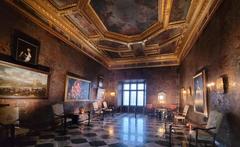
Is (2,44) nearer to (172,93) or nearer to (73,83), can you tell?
(73,83)

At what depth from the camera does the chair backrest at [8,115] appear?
4.07 metres

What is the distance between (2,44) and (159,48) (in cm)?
831

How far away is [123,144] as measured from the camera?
4.43 m

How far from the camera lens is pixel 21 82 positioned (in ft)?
16.2

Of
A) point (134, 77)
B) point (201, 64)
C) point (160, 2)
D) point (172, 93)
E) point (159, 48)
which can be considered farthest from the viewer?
point (134, 77)

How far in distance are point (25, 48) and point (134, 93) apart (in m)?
10.1

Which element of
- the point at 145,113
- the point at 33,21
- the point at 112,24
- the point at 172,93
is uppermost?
the point at 112,24

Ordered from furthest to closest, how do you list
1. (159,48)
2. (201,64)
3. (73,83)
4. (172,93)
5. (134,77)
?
(134,77)
(172,93)
(159,48)
(73,83)
(201,64)

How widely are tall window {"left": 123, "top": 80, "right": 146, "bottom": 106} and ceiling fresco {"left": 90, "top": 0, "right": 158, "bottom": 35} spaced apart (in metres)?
6.95

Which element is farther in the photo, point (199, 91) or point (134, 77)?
point (134, 77)

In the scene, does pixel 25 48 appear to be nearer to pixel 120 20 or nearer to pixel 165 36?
pixel 120 20

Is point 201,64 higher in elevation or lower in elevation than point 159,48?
lower

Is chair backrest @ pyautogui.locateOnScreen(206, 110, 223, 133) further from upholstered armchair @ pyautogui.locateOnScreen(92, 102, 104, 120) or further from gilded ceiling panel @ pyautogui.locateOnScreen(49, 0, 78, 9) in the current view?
upholstered armchair @ pyautogui.locateOnScreen(92, 102, 104, 120)

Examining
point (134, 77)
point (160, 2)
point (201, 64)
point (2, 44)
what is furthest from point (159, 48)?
point (2, 44)
